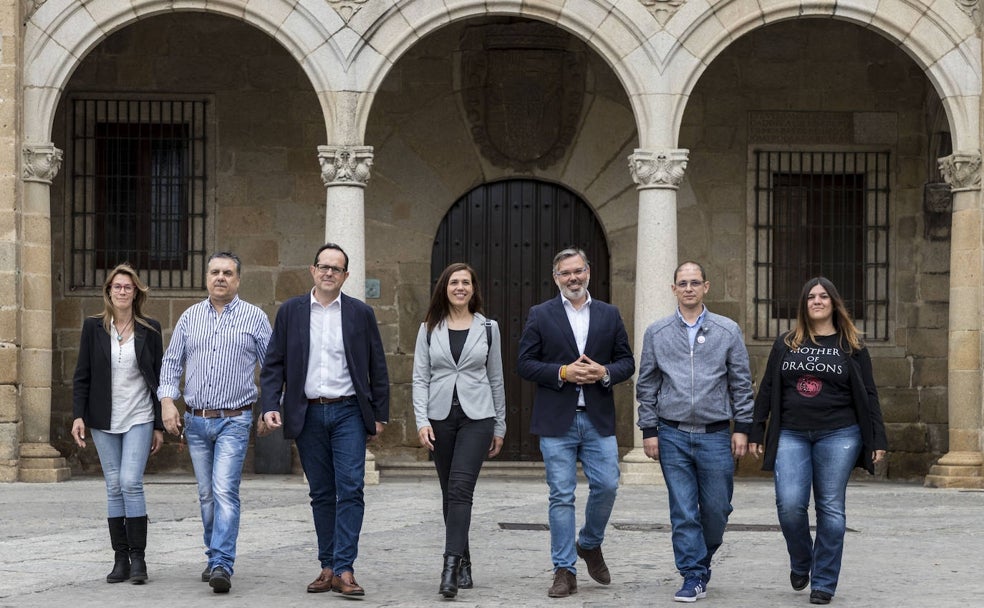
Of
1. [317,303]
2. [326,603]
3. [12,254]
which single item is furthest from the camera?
[12,254]

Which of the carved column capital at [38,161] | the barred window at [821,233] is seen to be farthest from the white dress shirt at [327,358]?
the barred window at [821,233]

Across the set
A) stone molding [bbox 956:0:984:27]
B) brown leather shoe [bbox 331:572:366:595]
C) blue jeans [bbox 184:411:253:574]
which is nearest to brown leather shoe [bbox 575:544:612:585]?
brown leather shoe [bbox 331:572:366:595]

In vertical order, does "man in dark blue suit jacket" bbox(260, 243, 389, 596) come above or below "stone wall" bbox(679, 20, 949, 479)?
below

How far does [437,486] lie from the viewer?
13859mm

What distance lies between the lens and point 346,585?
23.7 ft

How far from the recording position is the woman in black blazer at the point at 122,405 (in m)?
7.74

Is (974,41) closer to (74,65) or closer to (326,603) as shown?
(74,65)

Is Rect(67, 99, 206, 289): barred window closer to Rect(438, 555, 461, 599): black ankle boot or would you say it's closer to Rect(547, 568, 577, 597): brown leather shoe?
Rect(438, 555, 461, 599): black ankle boot

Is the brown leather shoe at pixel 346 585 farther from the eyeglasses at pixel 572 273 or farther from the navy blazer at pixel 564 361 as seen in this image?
the eyeglasses at pixel 572 273

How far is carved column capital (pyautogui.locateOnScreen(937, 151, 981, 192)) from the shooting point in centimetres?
1397

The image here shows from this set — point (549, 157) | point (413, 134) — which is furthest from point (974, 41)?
point (413, 134)

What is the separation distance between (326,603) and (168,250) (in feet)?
32.1

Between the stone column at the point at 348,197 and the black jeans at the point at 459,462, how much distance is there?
6.22m

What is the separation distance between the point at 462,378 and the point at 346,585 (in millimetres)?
1144
